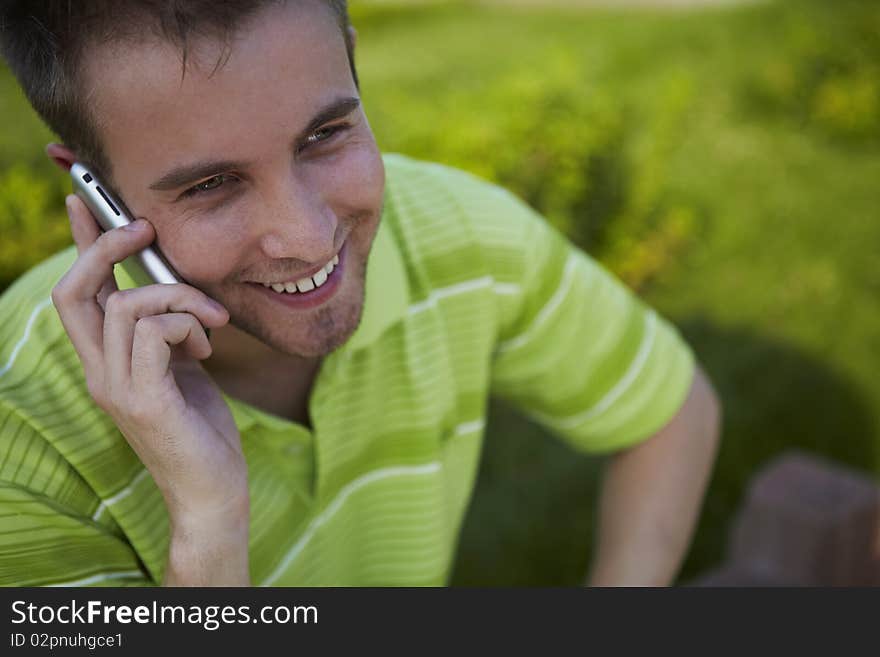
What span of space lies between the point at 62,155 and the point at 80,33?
1.17ft

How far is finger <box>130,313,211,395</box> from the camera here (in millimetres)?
1776

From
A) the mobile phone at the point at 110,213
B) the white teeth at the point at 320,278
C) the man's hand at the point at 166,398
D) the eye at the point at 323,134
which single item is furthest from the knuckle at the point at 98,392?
the eye at the point at 323,134

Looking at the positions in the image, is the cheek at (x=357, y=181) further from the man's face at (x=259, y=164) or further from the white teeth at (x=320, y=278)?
the white teeth at (x=320, y=278)

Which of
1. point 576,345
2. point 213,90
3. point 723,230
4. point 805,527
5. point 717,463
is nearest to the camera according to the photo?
point 213,90

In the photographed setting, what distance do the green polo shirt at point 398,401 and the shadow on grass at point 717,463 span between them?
62.7 inches

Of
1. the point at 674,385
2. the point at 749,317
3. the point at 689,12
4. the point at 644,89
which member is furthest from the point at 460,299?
the point at 689,12

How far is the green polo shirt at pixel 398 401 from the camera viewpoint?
1886 mm

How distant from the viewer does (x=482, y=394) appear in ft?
7.98

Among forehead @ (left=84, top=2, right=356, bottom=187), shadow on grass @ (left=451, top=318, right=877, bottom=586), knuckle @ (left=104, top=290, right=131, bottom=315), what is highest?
forehead @ (left=84, top=2, right=356, bottom=187)

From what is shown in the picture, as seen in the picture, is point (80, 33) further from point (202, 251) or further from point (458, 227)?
point (458, 227)

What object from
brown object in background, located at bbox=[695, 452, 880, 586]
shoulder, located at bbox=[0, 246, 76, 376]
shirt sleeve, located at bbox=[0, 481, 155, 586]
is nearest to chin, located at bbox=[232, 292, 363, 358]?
shoulder, located at bbox=[0, 246, 76, 376]

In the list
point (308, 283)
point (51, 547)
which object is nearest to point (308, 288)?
point (308, 283)

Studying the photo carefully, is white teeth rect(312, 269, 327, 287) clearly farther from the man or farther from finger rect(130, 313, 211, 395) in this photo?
finger rect(130, 313, 211, 395)

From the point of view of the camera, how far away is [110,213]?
1.91 metres
